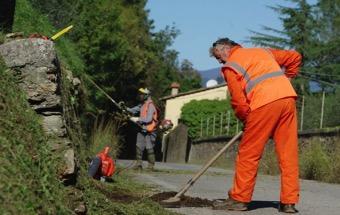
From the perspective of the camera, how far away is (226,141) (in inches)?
1237

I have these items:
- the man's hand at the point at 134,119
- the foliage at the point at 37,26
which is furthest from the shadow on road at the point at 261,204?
the man's hand at the point at 134,119

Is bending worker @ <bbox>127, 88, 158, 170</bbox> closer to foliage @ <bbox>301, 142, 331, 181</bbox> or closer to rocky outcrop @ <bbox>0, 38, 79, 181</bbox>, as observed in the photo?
foliage @ <bbox>301, 142, 331, 181</bbox>

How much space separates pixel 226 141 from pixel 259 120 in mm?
23959

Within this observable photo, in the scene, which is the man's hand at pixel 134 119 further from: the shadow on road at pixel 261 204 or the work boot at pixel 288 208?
the work boot at pixel 288 208

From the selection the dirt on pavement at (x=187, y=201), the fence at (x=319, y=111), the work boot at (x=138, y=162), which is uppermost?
the fence at (x=319, y=111)

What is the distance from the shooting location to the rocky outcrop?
555 cm

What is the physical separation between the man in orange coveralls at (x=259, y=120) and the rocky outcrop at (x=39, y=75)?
8.04ft

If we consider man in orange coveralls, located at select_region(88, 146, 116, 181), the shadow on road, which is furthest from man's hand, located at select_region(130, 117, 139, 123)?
the shadow on road

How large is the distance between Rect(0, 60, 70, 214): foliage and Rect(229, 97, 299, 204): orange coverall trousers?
2.87 metres

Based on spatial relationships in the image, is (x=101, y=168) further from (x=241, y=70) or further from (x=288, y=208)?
→ (x=288, y=208)

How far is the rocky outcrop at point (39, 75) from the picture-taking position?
18.2ft

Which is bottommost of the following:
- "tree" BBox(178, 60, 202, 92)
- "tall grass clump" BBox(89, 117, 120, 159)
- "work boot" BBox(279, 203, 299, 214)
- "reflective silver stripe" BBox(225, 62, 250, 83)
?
"work boot" BBox(279, 203, 299, 214)

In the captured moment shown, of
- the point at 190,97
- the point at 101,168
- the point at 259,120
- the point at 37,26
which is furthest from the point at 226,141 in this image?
the point at 190,97

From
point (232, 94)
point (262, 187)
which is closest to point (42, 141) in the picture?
point (232, 94)
